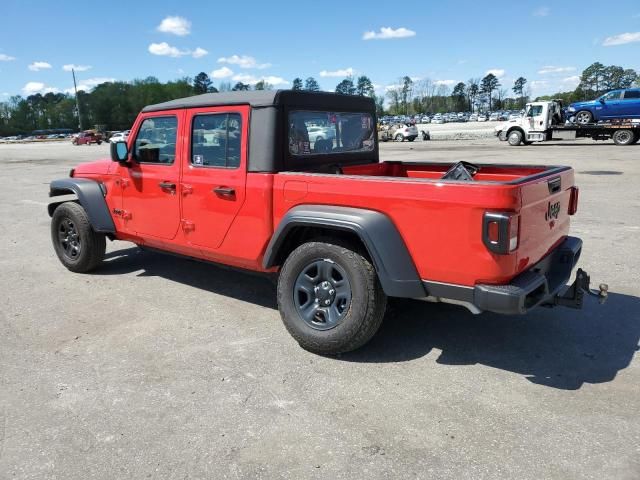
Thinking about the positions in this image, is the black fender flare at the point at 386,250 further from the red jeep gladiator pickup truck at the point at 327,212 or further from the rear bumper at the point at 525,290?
the rear bumper at the point at 525,290

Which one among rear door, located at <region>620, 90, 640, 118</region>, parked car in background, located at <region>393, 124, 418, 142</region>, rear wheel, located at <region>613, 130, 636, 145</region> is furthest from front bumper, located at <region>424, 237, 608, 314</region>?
parked car in background, located at <region>393, 124, 418, 142</region>

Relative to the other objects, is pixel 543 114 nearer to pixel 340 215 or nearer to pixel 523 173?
pixel 523 173

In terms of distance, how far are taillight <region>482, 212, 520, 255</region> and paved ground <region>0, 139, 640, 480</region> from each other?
94cm

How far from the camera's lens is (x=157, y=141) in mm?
4895

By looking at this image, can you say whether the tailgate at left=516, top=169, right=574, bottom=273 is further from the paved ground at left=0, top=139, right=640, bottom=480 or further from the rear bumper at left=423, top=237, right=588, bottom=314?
the paved ground at left=0, top=139, right=640, bottom=480

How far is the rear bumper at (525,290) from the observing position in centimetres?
299

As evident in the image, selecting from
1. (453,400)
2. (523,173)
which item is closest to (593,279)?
(523,173)

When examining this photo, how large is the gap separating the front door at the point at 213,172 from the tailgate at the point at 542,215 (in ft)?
6.79

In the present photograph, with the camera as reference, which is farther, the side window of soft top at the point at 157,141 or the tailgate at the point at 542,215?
the side window of soft top at the point at 157,141

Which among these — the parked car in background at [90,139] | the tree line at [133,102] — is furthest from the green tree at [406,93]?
the parked car in background at [90,139]

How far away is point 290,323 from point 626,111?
90.5ft

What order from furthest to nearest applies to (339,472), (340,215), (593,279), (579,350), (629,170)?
1. (629,170)
2. (593,279)
3. (579,350)
4. (340,215)
5. (339,472)

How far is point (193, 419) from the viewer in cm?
299

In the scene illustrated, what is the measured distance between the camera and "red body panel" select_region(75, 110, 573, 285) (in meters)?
3.06
